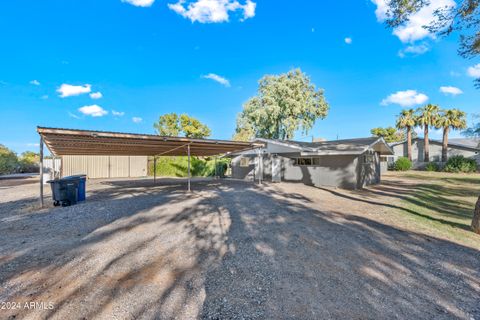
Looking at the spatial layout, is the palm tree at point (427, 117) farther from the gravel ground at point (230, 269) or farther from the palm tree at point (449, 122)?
the gravel ground at point (230, 269)

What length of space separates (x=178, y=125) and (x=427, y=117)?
1241 inches

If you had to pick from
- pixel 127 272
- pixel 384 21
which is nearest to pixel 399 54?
pixel 384 21

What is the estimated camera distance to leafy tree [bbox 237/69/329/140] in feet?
84.6

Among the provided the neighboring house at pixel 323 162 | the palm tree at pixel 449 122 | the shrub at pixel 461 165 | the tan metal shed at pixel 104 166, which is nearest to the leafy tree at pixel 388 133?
the palm tree at pixel 449 122

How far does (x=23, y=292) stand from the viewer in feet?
8.59

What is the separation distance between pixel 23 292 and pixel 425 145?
3602cm

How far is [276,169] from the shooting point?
16500 mm

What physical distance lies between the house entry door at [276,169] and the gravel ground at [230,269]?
33.8 ft

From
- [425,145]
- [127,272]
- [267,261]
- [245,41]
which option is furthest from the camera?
[425,145]

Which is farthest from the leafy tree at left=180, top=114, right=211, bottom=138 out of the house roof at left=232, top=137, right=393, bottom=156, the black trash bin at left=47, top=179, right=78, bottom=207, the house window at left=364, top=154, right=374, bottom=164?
the black trash bin at left=47, top=179, right=78, bottom=207

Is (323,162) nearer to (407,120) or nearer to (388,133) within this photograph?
(407,120)

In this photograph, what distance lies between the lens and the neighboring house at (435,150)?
2564 centimetres

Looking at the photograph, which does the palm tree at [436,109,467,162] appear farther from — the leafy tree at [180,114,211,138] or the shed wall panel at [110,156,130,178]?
the shed wall panel at [110,156,130,178]

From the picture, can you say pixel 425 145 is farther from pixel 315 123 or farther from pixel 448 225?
pixel 448 225
